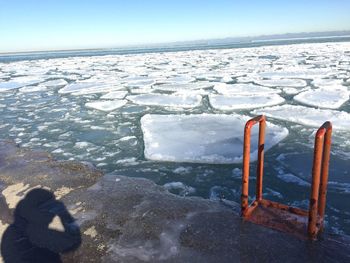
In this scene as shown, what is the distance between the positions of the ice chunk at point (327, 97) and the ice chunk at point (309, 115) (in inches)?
26.8

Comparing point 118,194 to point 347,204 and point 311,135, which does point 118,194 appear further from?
→ point 311,135

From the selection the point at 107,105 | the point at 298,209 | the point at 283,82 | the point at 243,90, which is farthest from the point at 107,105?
the point at 298,209

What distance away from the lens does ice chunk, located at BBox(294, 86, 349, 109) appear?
6996mm

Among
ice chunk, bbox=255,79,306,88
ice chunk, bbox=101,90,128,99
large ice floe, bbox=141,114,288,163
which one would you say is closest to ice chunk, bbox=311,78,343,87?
ice chunk, bbox=255,79,306,88

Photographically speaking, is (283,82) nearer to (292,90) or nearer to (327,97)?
(292,90)

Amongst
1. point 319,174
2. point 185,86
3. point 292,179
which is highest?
point 319,174

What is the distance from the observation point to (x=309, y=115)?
6.07 m

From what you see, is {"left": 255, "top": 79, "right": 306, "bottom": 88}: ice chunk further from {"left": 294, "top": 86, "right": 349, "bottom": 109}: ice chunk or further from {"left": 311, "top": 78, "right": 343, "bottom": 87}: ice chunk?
{"left": 294, "top": 86, "right": 349, "bottom": 109}: ice chunk

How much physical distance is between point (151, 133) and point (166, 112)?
6.04 feet

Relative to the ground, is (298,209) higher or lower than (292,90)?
higher

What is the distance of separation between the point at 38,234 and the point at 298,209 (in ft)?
7.35

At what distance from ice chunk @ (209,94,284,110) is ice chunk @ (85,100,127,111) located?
2.41 meters

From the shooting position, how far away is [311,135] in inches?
199

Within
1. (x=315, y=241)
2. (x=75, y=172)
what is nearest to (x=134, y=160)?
(x=75, y=172)
